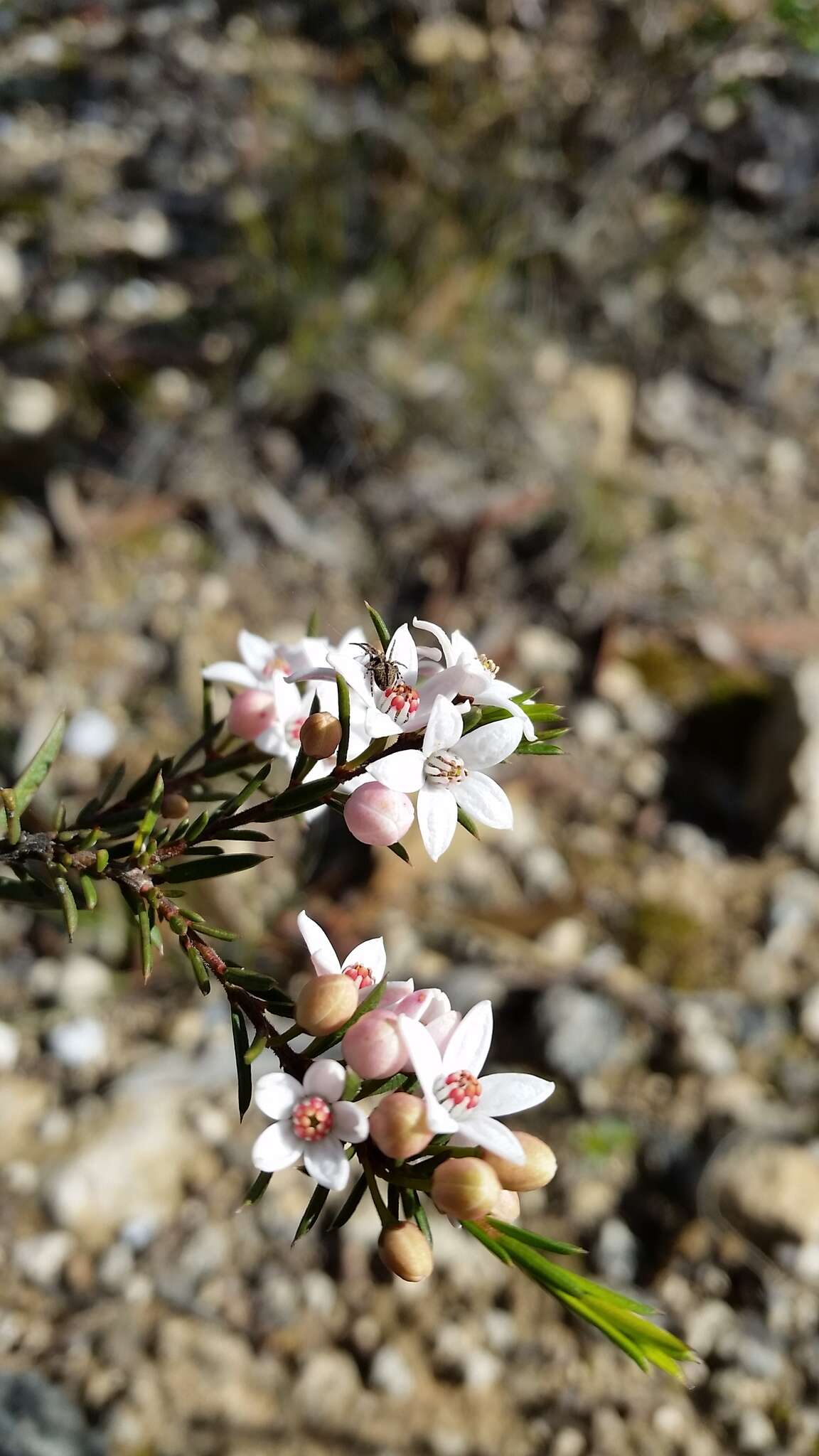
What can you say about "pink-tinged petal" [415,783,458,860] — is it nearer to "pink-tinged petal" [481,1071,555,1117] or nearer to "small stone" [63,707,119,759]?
"pink-tinged petal" [481,1071,555,1117]

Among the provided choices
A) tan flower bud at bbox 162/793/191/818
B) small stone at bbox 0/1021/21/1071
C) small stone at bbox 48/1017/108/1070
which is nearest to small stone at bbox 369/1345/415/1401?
small stone at bbox 48/1017/108/1070

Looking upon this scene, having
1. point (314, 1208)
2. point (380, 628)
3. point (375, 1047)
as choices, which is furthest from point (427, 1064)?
point (380, 628)

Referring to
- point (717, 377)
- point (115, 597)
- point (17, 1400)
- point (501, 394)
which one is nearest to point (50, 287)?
point (115, 597)

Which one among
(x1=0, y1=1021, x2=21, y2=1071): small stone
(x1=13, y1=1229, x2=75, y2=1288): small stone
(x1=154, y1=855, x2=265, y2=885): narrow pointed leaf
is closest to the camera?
(x1=154, y1=855, x2=265, y2=885): narrow pointed leaf

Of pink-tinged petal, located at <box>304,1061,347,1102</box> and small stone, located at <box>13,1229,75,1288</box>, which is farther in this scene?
small stone, located at <box>13,1229,75,1288</box>

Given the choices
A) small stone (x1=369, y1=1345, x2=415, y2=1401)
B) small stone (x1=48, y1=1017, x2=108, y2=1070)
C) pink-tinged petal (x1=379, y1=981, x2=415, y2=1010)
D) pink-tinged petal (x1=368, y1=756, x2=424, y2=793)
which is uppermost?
pink-tinged petal (x1=368, y1=756, x2=424, y2=793)

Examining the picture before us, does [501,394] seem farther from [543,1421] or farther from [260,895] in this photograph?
[543,1421]
